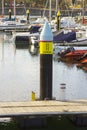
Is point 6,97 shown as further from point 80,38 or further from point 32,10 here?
point 32,10

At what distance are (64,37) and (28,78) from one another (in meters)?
19.5

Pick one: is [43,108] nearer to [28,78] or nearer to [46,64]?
[46,64]

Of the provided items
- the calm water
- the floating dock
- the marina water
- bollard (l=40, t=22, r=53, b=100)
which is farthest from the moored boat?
the floating dock

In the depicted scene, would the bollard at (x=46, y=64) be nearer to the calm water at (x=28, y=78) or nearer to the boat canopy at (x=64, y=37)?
the calm water at (x=28, y=78)

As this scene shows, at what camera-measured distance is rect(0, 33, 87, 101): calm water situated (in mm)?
24391

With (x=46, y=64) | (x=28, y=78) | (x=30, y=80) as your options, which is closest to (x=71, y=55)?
(x=28, y=78)

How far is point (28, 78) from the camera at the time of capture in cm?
2991

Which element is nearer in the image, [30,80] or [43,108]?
[43,108]

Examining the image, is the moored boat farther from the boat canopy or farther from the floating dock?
the floating dock

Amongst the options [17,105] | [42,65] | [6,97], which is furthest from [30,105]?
[6,97]

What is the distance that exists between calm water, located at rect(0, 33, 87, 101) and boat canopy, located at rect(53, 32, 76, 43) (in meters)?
5.19

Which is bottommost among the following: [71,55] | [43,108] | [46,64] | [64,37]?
[43,108]

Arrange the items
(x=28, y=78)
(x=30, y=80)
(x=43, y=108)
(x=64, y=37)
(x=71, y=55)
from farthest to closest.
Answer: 1. (x=64, y=37)
2. (x=71, y=55)
3. (x=28, y=78)
4. (x=30, y=80)
5. (x=43, y=108)

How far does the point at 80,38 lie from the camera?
5006 centimetres
